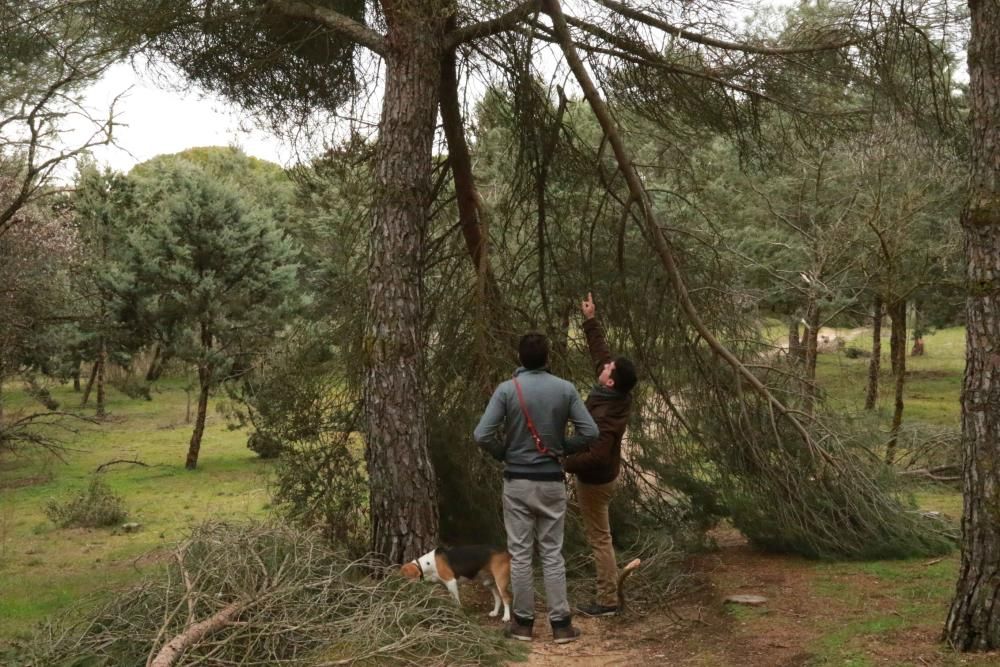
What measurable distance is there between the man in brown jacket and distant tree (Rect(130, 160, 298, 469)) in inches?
581

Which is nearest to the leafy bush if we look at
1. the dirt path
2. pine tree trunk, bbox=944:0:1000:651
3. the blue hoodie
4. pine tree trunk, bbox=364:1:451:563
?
pine tree trunk, bbox=364:1:451:563

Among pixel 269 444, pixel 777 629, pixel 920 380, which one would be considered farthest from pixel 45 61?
pixel 920 380

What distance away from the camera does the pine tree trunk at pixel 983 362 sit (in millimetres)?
5355

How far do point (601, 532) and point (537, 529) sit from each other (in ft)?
2.84

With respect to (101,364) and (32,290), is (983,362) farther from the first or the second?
(101,364)

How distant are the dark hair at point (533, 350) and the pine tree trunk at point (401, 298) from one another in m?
1.62

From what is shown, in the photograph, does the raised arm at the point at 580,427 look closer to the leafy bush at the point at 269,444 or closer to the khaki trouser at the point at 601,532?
the khaki trouser at the point at 601,532

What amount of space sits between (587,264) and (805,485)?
300 cm

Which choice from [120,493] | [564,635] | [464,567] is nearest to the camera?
[564,635]

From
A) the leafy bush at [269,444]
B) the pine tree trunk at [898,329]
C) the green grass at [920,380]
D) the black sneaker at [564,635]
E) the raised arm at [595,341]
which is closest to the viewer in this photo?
the black sneaker at [564,635]

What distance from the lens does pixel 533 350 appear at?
6562 mm

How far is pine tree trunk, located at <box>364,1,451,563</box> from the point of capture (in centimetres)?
784

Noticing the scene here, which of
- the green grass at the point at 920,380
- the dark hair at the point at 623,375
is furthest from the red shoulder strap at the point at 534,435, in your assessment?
→ the green grass at the point at 920,380

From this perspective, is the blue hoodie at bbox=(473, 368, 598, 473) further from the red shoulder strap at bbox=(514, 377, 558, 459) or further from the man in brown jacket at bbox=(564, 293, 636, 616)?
the man in brown jacket at bbox=(564, 293, 636, 616)
